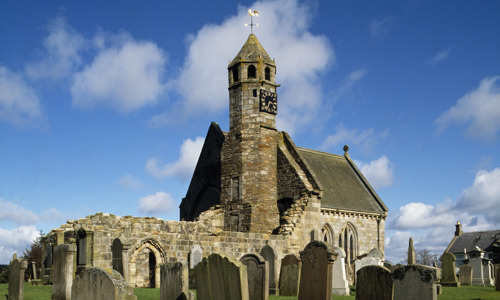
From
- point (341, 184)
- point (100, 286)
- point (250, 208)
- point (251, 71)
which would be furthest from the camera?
point (341, 184)

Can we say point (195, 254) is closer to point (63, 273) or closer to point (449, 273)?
point (63, 273)

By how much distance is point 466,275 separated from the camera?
932 inches

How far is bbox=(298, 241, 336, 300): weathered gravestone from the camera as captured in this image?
12102 millimetres

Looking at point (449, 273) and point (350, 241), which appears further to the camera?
point (350, 241)

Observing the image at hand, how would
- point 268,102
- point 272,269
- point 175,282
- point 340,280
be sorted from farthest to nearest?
point 268,102
point 272,269
point 340,280
point 175,282

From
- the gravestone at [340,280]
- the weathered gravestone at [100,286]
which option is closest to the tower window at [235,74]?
the gravestone at [340,280]

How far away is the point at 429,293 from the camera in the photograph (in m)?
9.98

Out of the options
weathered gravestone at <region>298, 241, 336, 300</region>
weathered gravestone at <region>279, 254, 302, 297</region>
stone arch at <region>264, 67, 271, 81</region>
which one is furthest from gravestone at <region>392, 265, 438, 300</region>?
stone arch at <region>264, 67, 271, 81</region>

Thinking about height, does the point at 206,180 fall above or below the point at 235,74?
below

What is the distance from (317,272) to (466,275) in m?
14.0

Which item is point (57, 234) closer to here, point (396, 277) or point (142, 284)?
point (142, 284)

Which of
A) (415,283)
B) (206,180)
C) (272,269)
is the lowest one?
(272,269)

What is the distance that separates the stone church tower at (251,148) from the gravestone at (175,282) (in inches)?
594

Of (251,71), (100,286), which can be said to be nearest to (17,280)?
(100,286)
